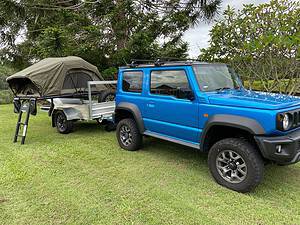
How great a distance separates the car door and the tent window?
10.5ft

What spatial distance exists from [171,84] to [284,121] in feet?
5.90

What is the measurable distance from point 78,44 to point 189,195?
25.4 feet

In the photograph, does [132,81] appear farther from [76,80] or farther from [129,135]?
[76,80]

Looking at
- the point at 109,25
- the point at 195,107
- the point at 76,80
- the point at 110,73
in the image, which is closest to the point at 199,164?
the point at 195,107

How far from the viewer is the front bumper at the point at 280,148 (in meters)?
2.74

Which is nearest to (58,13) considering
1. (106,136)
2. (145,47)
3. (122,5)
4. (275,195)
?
(122,5)

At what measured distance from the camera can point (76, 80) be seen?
22.3 feet

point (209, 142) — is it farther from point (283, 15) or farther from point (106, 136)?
point (283, 15)

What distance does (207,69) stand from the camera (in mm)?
3842

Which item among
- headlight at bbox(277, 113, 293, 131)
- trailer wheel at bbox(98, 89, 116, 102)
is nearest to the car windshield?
headlight at bbox(277, 113, 293, 131)

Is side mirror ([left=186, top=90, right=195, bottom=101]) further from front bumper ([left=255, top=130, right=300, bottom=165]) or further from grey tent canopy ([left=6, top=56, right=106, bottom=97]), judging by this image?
grey tent canopy ([left=6, top=56, right=106, bottom=97])

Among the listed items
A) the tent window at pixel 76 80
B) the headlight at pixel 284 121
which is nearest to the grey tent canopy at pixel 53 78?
the tent window at pixel 76 80

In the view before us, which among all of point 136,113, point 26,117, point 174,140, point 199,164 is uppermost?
point 136,113

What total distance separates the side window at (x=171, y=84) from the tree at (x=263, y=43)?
2458mm
